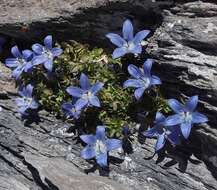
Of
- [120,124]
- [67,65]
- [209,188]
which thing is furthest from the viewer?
[67,65]

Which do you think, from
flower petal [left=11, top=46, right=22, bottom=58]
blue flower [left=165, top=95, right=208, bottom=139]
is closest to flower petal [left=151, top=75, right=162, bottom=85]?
blue flower [left=165, top=95, right=208, bottom=139]

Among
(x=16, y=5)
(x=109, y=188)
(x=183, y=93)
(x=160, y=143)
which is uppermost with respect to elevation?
(x=16, y=5)

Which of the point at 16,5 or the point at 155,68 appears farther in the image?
the point at 16,5

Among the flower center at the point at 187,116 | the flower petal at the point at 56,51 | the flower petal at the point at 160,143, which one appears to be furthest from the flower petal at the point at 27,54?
the flower center at the point at 187,116

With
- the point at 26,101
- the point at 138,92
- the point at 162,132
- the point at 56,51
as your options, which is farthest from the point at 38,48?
the point at 162,132

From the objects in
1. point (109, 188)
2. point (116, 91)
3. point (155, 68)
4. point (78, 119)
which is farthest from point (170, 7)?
point (109, 188)

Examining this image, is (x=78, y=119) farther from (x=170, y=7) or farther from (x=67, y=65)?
(x=170, y=7)

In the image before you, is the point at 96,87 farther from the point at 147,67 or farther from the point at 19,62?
the point at 19,62
